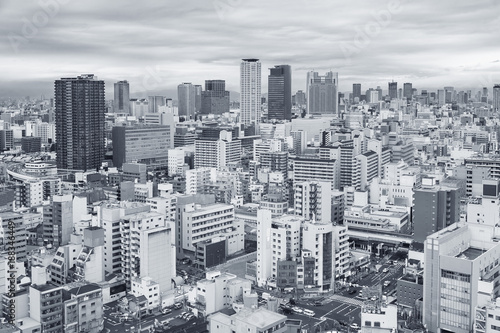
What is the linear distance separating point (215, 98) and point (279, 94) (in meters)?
8.61

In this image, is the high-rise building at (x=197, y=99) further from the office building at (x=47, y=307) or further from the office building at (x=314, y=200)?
the office building at (x=47, y=307)

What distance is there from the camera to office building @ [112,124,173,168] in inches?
1197

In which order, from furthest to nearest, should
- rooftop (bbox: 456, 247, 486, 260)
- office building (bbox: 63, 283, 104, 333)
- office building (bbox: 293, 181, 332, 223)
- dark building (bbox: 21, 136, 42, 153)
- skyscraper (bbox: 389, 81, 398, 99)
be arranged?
1. skyscraper (bbox: 389, 81, 398, 99)
2. dark building (bbox: 21, 136, 42, 153)
3. office building (bbox: 293, 181, 332, 223)
4. rooftop (bbox: 456, 247, 486, 260)
5. office building (bbox: 63, 283, 104, 333)

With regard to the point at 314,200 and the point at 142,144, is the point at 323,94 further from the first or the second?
the point at 314,200

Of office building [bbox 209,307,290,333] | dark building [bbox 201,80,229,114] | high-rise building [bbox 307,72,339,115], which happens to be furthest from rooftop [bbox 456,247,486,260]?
dark building [bbox 201,80,229,114]

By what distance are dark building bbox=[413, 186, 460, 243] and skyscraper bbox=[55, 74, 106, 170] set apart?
61.8 ft

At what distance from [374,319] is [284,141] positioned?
23249 mm

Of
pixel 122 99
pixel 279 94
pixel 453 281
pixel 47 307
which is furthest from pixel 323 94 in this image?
pixel 47 307

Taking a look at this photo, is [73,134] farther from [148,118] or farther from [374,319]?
[374,319]

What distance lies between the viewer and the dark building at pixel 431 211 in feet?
50.5

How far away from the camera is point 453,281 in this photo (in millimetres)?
10188

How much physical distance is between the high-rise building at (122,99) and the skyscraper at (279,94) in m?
14.5

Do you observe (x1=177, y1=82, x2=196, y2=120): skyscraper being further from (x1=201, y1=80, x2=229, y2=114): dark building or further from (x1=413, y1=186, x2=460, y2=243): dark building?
(x1=413, y1=186, x2=460, y2=243): dark building

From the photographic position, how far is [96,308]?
10852mm
